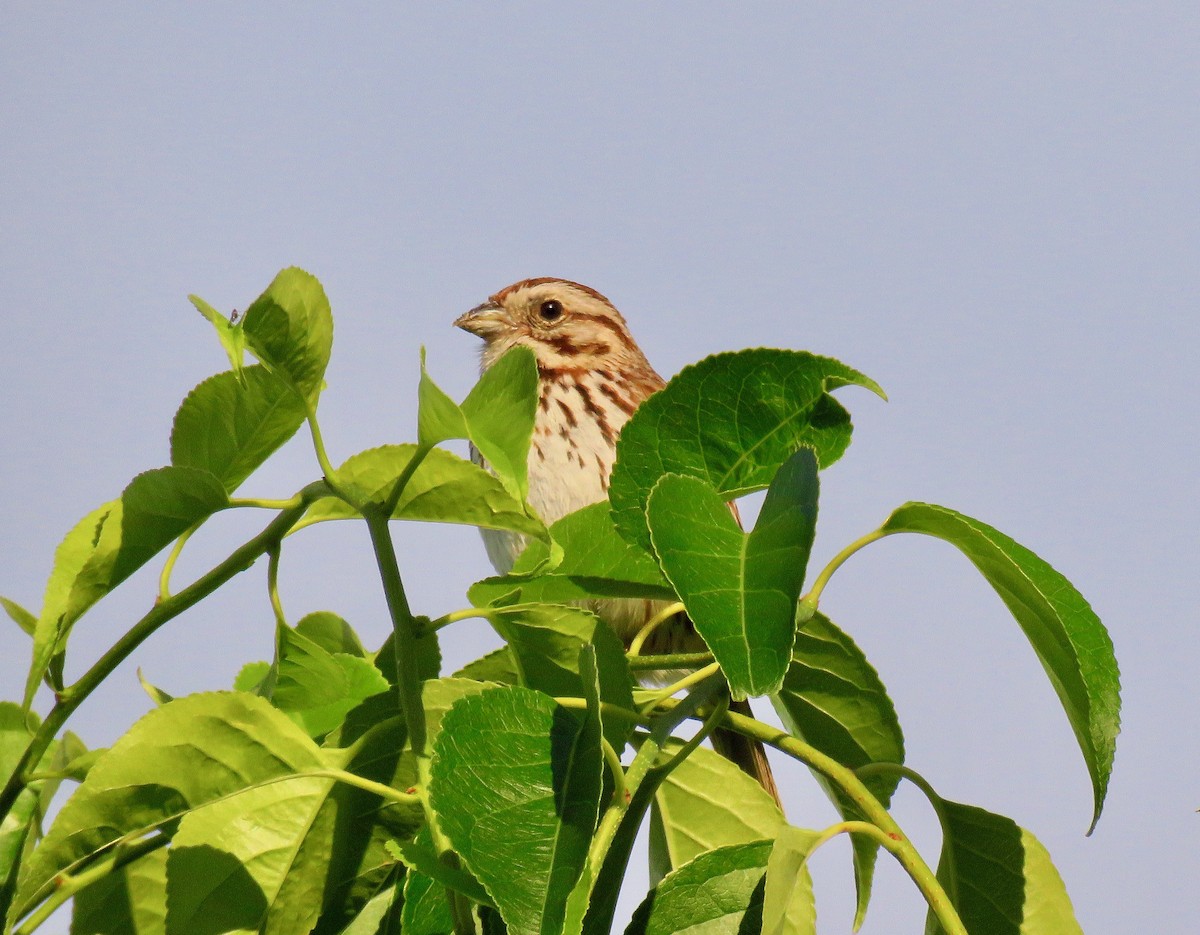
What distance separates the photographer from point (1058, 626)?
4.95 ft

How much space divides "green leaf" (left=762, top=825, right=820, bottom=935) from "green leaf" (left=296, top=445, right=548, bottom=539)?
46cm

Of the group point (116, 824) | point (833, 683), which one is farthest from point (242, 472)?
point (833, 683)

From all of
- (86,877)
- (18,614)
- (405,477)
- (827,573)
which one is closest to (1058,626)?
(827,573)

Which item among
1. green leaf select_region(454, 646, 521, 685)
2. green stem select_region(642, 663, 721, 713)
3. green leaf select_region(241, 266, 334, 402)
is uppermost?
green leaf select_region(241, 266, 334, 402)

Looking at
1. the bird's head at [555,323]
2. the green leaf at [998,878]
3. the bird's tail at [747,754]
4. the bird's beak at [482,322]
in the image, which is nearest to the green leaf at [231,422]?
the green leaf at [998,878]

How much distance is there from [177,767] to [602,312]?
5151mm

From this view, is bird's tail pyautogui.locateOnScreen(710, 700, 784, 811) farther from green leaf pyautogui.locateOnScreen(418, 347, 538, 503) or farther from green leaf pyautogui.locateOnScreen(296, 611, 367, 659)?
green leaf pyautogui.locateOnScreen(418, 347, 538, 503)

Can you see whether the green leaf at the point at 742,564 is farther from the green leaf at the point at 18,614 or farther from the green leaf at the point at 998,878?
the green leaf at the point at 18,614

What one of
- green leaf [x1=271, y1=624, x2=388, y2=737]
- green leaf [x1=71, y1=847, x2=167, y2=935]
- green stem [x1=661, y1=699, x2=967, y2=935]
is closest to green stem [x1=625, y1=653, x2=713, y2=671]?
green stem [x1=661, y1=699, x2=967, y2=935]

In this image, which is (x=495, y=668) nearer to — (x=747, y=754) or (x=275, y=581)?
(x=275, y=581)

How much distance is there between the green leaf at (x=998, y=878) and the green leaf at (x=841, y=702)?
0.40 ft

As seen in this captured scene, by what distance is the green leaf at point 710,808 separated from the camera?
1.84 m

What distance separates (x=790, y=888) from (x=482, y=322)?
205 inches

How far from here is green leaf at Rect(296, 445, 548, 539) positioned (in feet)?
4.74
